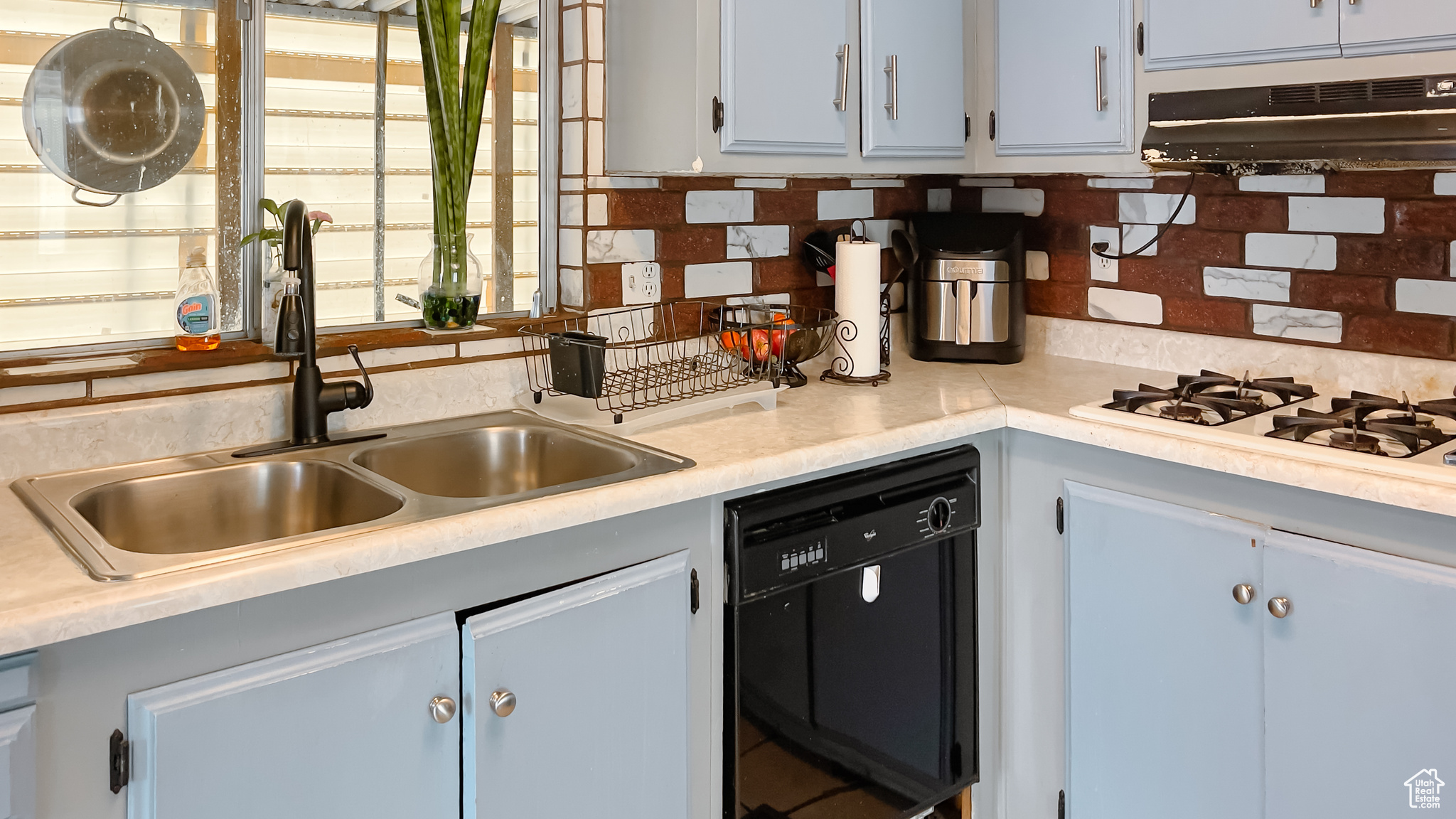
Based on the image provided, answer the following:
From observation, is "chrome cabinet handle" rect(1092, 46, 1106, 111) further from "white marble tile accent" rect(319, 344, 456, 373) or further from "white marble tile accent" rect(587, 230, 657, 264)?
"white marble tile accent" rect(319, 344, 456, 373)

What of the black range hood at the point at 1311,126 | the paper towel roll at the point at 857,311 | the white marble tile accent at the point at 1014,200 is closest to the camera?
the black range hood at the point at 1311,126

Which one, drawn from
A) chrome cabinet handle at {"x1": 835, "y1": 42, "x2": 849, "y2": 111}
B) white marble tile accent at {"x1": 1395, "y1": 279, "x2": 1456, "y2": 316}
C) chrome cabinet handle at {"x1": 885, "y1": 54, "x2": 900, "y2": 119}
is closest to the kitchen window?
chrome cabinet handle at {"x1": 835, "y1": 42, "x2": 849, "y2": 111}

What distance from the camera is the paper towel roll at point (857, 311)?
94.8 inches

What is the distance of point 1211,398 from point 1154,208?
63 centimetres

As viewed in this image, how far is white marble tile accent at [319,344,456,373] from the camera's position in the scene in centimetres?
197

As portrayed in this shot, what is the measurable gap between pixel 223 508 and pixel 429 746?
23.0 inches

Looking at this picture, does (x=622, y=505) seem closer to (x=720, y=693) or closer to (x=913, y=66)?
(x=720, y=693)

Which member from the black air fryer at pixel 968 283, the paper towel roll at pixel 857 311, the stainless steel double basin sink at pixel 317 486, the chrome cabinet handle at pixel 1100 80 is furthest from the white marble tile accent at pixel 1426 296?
the stainless steel double basin sink at pixel 317 486

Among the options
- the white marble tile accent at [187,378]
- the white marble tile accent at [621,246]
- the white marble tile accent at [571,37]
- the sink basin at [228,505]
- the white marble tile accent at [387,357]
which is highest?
the white marble tile accent at [571,37]

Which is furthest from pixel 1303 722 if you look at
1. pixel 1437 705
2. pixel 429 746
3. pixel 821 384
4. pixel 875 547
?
pixel 429 746

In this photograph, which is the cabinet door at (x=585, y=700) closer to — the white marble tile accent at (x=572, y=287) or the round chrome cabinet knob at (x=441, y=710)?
the round chrome cabinet knob at (x=441, y=710)

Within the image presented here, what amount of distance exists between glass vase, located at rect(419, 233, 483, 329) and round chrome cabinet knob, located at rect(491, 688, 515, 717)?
2.94 ft

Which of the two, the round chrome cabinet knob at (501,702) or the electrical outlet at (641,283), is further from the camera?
the electrical outlet at (641,283)

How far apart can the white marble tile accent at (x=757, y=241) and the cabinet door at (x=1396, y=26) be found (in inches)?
48.6
